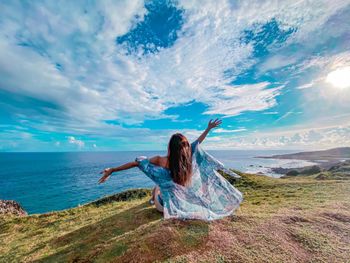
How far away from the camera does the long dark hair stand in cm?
569

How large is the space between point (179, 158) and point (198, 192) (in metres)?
1.62

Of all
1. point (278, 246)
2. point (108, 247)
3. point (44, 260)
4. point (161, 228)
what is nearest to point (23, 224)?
point (44, 260)

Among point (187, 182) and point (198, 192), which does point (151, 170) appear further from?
point (198, 192)

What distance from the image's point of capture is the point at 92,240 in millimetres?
6617

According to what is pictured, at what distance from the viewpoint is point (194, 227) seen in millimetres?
5738

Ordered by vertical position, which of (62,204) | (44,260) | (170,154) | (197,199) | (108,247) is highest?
(170,154)

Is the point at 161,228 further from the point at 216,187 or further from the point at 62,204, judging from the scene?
the point at 62,204

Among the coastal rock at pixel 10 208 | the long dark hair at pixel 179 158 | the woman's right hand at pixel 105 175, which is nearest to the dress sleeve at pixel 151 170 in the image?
the long dark hair at pixel 179 158

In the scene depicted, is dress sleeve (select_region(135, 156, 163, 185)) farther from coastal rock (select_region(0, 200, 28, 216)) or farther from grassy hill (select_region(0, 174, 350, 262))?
coastal rock (select_region(0, 200, 28, 216))

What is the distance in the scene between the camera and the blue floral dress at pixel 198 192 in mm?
5727

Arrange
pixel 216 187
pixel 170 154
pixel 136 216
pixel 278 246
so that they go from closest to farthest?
pixel 278 246, pixel 170 154, pixel 216 187, pixel 136 216

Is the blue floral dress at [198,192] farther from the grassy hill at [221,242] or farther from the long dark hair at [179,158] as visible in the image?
the grassy hill at [221,242]

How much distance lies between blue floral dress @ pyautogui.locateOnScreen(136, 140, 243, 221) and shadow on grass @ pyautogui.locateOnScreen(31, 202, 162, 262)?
1853 millimetres

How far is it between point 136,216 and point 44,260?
331 cm
